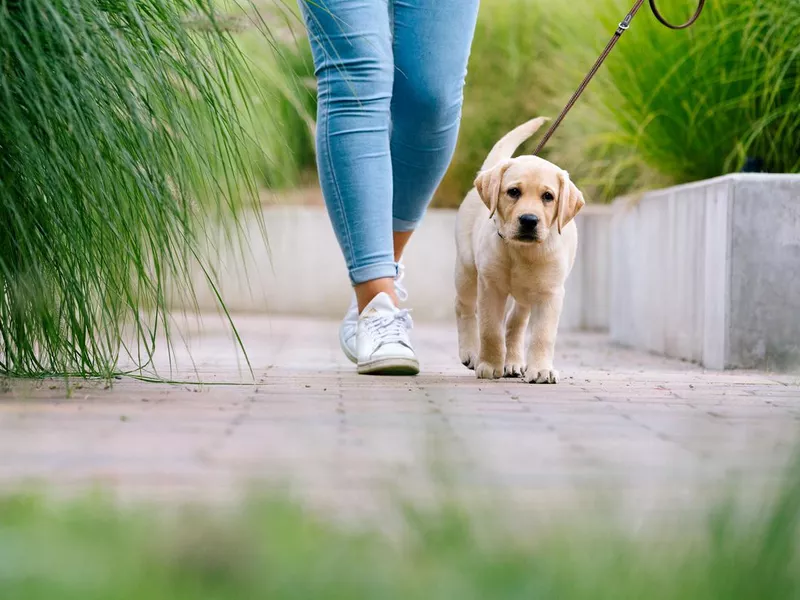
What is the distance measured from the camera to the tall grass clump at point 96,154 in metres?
1.68

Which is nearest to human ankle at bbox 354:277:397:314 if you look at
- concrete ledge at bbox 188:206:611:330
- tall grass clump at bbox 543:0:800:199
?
tall grass clump at bbox 543:0:800:199

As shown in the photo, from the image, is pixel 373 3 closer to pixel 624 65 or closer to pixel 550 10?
pixel 624 65

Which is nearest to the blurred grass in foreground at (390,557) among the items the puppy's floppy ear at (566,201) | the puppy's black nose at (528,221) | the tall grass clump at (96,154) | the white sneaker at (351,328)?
the tall grass clump at (96,154)

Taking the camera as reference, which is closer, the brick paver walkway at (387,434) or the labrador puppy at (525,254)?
the brick paver walkway at (387,434)

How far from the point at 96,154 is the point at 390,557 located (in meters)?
1.01

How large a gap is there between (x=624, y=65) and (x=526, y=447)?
2802mm

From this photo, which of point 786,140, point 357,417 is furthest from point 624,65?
point 357,417

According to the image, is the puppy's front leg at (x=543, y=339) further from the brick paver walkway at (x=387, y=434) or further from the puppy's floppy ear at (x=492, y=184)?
the puppy's floppy ear at (x=492, y=184)

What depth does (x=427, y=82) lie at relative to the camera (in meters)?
2.56

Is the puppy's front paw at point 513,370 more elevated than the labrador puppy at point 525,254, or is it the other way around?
the labrador puppy at point 525,254

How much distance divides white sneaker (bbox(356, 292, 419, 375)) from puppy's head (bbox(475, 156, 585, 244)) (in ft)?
0.98

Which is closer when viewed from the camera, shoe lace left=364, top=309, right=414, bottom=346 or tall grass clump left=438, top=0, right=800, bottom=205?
shoe lace left=364, top=309, right=414, bottom=346

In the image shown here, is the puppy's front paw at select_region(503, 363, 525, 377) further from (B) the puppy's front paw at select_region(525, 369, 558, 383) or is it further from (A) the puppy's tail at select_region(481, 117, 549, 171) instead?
(A) the puppy's tail at select_region(481, 117, 549, 171)

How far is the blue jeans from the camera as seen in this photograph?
7.86 ft
